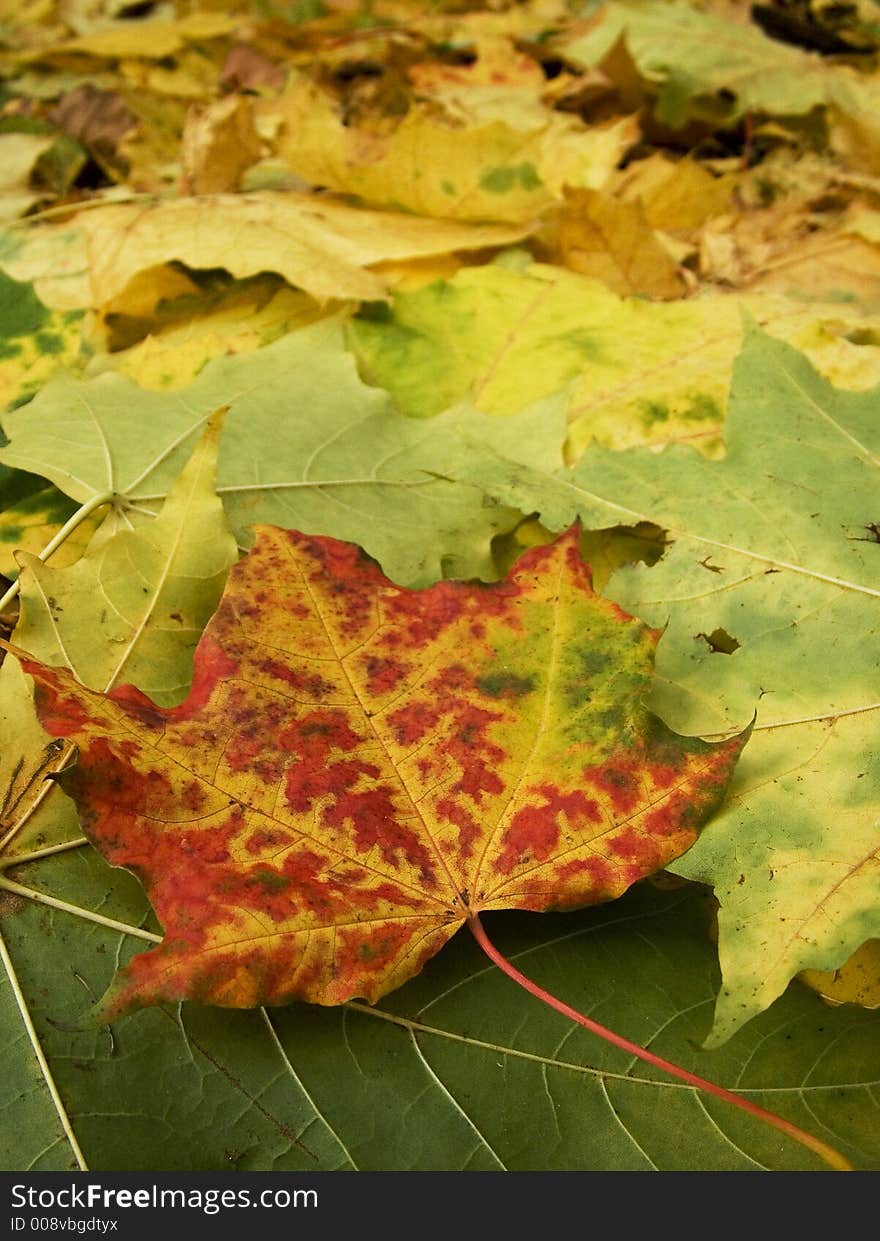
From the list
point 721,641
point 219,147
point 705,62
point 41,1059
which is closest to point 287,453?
point 721,641

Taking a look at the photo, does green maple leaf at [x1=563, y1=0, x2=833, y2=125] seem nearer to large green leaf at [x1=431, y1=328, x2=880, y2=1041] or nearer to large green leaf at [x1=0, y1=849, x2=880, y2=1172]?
large green leaf at [x1=431, y1=328, x2=880, y2=1041]

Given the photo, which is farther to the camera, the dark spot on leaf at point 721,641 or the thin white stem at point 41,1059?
the dark spot on leaf at point 721,641

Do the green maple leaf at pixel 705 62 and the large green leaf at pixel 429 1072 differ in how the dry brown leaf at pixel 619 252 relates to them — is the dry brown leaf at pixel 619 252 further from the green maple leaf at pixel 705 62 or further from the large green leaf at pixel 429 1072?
the large green leaf at pixel 429 1072

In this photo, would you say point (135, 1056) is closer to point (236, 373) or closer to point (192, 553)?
point (192, 553)

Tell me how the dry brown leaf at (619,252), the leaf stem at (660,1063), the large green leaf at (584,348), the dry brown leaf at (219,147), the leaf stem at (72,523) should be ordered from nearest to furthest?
the leaf stem at (660,1063) < the leaf stem at (72,523) < the large green leaf at (584,348) < the dry brown leaf at (619,252) < the dry brown leaf at (219,147)

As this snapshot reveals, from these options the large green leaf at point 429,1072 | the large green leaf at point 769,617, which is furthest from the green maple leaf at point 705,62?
the large green leaf at point 429,1072

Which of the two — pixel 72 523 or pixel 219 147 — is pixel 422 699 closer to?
pixel 72 523
